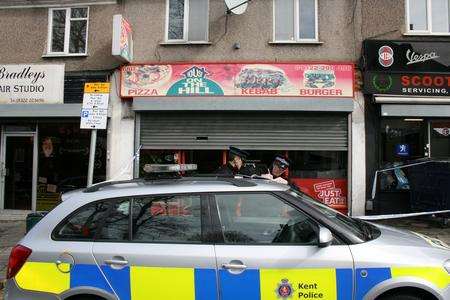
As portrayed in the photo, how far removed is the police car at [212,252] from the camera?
4082mm

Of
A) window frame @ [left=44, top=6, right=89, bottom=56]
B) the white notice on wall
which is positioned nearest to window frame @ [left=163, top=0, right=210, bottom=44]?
window frame @ [left=44, top=6, right=89, bottom=56]

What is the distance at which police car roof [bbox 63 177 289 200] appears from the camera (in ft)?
14.6

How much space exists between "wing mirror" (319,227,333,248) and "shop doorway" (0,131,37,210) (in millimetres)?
10772

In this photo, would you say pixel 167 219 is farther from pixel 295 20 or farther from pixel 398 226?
pixel 295 20

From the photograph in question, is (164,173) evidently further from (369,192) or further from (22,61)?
(22,61)

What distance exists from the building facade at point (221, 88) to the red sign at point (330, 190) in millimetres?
24

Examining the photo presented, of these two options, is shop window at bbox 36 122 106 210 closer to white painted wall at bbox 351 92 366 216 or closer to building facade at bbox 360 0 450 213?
white painted wall at bbox 351 92 366 216

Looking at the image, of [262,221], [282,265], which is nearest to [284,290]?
[282,265]

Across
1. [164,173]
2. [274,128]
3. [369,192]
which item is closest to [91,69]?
[274,128]

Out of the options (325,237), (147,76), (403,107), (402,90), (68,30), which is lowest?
(325,237)

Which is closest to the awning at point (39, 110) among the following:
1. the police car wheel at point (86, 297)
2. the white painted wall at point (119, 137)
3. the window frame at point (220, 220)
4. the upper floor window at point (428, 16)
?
the white painted wall at point (119, 137)

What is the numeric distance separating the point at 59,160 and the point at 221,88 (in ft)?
15.2

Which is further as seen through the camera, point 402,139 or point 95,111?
point 402,139

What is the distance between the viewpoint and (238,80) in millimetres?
12078
